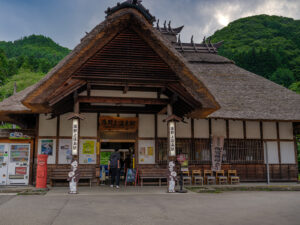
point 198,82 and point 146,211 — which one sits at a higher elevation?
point 198,82

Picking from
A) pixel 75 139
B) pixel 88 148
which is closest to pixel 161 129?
pixel 88 148

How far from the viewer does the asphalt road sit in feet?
16.5

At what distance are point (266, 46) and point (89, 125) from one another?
3246 centimetres

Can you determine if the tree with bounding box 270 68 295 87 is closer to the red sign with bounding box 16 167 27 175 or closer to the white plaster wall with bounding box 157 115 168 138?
the white plaster wall with bounding box 157 115 168 138

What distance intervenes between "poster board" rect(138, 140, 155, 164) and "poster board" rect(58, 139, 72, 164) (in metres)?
2.90

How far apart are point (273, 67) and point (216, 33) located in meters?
16.6

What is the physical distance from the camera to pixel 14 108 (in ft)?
34.0

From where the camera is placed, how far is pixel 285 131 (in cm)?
1310

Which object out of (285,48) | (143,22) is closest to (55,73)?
(143,22)

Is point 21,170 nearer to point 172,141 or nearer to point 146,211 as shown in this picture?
point 172,141

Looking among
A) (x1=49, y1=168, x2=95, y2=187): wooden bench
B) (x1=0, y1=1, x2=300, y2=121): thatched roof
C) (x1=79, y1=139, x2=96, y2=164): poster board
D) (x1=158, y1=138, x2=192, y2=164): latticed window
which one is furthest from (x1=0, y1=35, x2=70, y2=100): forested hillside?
(x1=158, y1=138, x2=192, y2=164): latticed window

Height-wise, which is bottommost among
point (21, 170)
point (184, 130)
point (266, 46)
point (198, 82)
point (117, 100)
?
point (21, 170)

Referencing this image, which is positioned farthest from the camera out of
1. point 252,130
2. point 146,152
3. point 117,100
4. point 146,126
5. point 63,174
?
point 252,130

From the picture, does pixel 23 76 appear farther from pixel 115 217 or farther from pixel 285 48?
pixel 285 48
